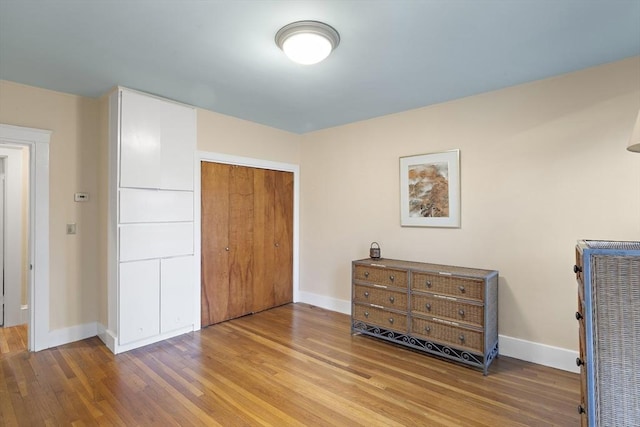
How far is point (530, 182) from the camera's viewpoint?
292 cm

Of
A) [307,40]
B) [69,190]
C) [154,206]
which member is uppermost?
[307,40]

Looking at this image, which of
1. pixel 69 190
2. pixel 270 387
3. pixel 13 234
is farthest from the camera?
pixel 13 234

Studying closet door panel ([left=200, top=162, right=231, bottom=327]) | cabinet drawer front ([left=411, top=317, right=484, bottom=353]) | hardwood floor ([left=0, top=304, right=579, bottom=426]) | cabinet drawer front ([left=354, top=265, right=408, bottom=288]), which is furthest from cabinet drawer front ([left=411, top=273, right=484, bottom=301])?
closet door panel ([left=200, top=162, right=231, bottom=327])

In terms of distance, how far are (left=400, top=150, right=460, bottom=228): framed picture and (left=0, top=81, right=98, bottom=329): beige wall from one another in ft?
11.4

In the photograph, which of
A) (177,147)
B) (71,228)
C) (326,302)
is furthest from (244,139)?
(326,302)

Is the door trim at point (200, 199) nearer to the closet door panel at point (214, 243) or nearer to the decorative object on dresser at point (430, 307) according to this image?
the closet door panel at point (214, 243)

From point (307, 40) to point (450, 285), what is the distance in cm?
235

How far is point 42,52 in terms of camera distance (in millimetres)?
2408

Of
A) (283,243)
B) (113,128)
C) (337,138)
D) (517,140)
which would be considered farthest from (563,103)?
(113,128)

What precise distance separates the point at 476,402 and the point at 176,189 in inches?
134

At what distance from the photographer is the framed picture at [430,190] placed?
3.37 meters

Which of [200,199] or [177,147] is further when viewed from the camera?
[200,199]

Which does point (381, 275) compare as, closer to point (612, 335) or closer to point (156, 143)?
point (612, 335)

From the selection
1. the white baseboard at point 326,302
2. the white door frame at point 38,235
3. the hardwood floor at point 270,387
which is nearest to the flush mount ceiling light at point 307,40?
the hardwood floor at point 270,387
